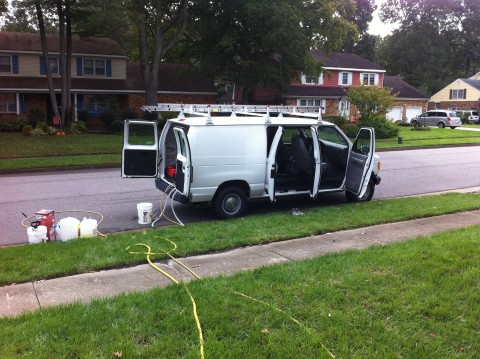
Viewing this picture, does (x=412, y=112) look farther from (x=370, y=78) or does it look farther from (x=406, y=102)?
(x=370, y=78)

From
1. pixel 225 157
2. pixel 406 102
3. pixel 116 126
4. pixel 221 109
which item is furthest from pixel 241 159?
pixel 406 102

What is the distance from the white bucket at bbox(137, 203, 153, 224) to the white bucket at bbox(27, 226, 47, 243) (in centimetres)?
185

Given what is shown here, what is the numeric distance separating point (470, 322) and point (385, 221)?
4154 millimetres

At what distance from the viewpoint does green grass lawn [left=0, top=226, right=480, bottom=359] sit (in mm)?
3578

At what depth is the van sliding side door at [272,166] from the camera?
8.48 meters

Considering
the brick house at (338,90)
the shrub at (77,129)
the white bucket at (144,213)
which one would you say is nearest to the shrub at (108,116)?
the shrub at (77,129)

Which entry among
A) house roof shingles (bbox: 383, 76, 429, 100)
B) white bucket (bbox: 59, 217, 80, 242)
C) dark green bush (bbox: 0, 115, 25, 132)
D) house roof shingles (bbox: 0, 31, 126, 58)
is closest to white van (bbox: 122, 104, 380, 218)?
white bucket (bbox: 59, 217, 80, 242)

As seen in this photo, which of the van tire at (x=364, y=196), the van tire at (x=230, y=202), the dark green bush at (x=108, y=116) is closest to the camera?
the van tire at (x=230, y=202)

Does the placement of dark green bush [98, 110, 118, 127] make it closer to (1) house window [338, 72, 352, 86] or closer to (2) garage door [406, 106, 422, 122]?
(1) house window [338, 72, 352, 86]

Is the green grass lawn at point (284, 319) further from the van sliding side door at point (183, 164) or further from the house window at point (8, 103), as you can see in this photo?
the house window at point (8, 103)

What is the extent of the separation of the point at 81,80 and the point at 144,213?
2846 cm

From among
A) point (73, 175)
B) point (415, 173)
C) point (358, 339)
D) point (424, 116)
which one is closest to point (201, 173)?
point (358, 339)

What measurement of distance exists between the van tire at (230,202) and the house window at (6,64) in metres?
29.1

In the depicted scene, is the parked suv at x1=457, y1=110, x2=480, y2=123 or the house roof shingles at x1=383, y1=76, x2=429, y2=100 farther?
the parked suv at x1=457, y1=110, x2=480, y2=123
